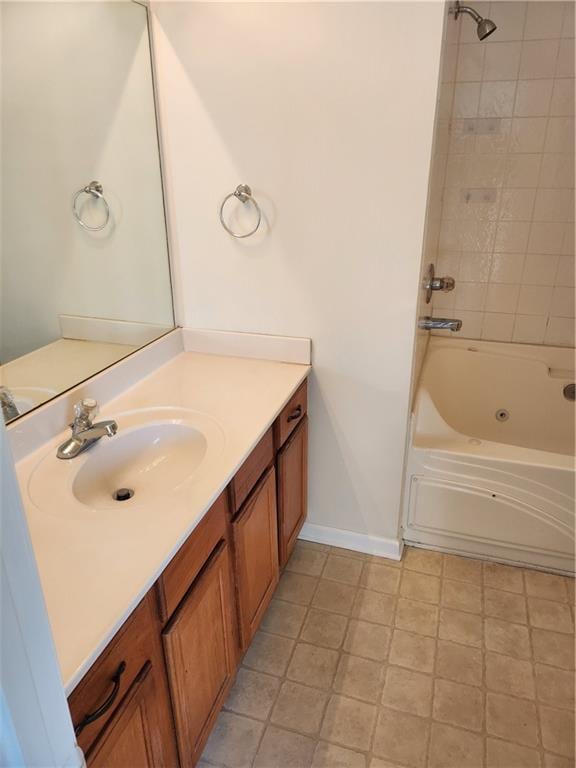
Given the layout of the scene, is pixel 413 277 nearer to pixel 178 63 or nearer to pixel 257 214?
pixel 257 214

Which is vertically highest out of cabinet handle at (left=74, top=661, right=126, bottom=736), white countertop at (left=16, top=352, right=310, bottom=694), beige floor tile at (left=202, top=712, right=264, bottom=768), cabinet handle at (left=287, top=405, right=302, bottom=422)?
white countertop at (left=16, top=352, right=310, bottom=694)

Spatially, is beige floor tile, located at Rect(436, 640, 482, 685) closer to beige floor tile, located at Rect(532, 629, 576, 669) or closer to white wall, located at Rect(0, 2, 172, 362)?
beige floor tile, located at Rect(532, 629, 576, 669)

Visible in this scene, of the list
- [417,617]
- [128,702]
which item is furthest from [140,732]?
[417,617]

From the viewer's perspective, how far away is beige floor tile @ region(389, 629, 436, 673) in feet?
5.38

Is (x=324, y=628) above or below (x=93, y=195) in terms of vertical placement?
below

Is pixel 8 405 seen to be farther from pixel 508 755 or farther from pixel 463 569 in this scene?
pixel 463 569

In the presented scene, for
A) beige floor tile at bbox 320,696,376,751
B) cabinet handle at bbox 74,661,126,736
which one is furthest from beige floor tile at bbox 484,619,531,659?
cabinet handle at bbox 74,661,126,736

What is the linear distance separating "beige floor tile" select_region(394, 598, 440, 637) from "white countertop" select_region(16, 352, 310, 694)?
910 millimetres

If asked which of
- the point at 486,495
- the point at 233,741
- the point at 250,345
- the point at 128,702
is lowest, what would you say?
the point at 233,741

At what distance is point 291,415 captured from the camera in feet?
5.59

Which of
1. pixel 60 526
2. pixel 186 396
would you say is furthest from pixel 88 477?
pixel 186 396

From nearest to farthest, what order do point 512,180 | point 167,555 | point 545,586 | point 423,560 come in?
point 167,555 < point 545,586 < point 423,560 < point 512,180

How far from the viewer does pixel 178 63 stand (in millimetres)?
1606

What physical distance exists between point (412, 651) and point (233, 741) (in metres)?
0.63
